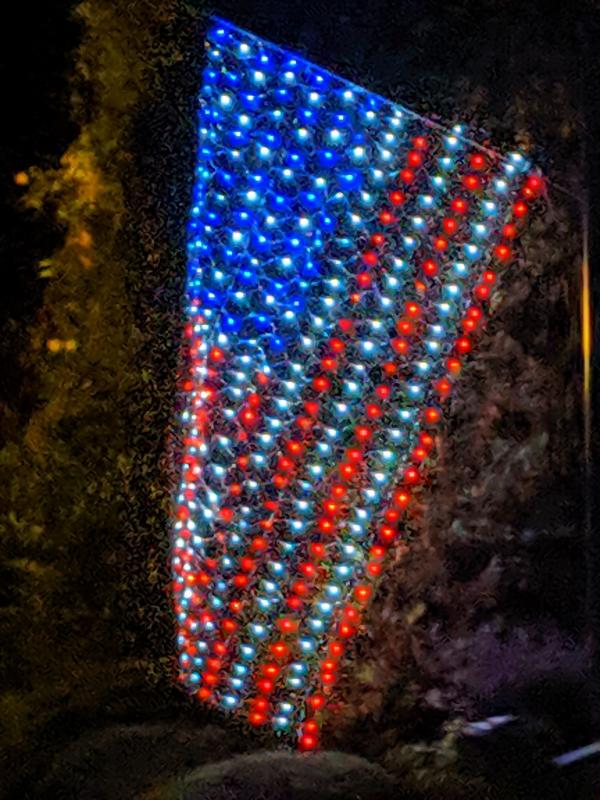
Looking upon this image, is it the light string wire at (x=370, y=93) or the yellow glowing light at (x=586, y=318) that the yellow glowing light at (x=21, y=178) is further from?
the yellow glowing light at (x=586, y=318)

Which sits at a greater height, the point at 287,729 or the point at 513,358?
the point at 513,358

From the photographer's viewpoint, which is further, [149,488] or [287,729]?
[149,488]

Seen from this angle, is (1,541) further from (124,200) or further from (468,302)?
(468,302)

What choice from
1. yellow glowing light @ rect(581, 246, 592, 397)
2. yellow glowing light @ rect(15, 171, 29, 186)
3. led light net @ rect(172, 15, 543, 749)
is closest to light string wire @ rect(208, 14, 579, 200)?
led light net @ rect(172, 15, 543, 749)

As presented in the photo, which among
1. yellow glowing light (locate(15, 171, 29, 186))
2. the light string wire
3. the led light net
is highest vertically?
the light string wire

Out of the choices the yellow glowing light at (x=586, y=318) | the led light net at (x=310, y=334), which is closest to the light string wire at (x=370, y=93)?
the led light net at (x=310, y=334)

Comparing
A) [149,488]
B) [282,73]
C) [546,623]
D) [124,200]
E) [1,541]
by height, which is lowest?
[546,623]

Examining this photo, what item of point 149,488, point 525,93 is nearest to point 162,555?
point 149,488

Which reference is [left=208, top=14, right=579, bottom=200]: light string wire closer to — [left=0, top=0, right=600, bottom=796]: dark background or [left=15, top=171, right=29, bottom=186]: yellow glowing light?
[left=0, top=0, right=600, bottom=796]: dark background

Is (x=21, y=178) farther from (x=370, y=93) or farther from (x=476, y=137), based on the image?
(x=476, y=137)
